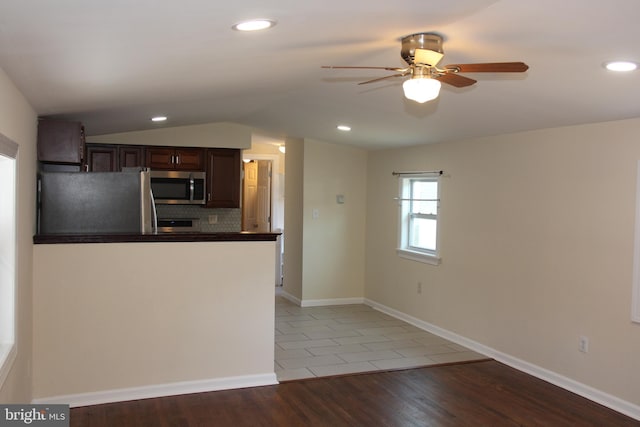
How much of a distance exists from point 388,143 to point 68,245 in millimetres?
3798

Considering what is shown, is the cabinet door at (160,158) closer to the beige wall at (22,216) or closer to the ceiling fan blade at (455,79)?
the beige wall at (22,216)

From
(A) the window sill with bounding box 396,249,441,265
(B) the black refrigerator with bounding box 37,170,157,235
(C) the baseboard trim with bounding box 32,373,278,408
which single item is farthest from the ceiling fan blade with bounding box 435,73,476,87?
(A) the window sill with bounding box 396,249,441,265

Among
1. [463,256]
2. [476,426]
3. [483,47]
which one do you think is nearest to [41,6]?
[483,47]

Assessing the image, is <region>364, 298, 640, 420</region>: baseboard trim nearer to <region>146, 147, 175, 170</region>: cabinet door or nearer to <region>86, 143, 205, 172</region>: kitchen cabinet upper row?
<region>86, 143, 205, 172</region>: kitchen cabinet upper row

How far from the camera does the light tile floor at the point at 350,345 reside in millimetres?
4746

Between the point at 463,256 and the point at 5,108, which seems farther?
the point at 463,256

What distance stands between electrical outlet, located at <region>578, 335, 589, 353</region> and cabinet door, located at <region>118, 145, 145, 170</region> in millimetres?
4802

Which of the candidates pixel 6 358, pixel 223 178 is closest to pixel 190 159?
pixel 223 178

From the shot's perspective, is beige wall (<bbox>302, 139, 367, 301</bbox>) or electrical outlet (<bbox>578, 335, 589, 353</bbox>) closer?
electrical outlet (<bbox>578, 335, 589, 353</bbox>)

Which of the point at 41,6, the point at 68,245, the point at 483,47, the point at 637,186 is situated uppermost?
the point at 483,47

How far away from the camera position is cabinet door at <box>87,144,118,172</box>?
6297 millimetres

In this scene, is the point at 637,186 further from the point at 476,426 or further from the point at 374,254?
the point at 374,254

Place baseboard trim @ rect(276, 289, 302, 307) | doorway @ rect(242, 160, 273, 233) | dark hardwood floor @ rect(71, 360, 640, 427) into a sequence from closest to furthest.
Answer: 1. dark hardwood floor @ rect(71, 360, 640, 427)
2. baseboard trim @ rect(276, 289, 302, 307)
3. doorway @ rect(242, 160, 273, 233)

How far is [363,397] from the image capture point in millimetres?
4059
